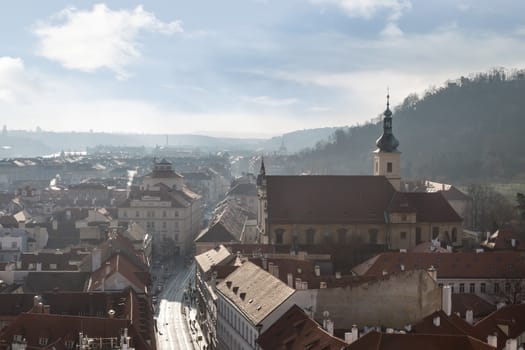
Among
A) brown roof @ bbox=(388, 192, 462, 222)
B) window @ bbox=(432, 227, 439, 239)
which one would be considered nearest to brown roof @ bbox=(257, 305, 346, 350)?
brown roof @ bbox=(388, 192, 462, 222)

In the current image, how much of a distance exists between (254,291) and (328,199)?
40.7m

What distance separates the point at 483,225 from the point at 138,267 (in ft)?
237

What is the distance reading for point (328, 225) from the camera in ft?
332

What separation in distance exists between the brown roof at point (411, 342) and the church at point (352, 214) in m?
54.2

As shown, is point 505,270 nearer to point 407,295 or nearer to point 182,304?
point 407,295

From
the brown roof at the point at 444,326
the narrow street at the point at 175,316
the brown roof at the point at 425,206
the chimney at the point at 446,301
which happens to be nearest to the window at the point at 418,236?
the brown roof at the point at 425,206

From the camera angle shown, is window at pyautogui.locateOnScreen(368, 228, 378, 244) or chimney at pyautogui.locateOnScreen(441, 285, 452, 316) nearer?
chimney at pyautogui.locateOnScreen(441, 285, 452, 316)

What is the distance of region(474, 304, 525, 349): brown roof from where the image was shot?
5600 cm

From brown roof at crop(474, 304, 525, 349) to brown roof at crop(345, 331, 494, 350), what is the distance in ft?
31.4

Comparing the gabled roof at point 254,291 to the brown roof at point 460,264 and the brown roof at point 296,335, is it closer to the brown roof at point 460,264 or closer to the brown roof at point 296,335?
the brown roof at point 296,335

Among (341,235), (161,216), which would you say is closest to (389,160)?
(341,235)

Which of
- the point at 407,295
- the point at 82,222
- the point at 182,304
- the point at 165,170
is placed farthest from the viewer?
the point at 165,170

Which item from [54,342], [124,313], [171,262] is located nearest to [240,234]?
[171,262]

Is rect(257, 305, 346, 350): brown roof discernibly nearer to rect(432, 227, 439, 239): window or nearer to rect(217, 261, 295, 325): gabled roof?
rect(217, 261, 295, 325): gabled roof
